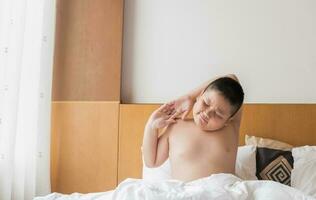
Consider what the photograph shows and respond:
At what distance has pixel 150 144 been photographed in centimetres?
157

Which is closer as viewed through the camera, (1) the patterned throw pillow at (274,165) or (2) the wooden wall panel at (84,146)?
(1) the patterned throw pillow at (274,165)

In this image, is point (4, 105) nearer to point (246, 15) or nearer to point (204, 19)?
point (204, 19)

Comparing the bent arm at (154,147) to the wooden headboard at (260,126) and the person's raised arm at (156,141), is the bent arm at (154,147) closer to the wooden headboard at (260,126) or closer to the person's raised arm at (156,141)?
the person's raised arm at (156,141)

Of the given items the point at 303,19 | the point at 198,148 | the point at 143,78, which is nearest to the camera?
the point at 198,148

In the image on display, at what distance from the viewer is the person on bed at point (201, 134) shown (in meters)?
1.47

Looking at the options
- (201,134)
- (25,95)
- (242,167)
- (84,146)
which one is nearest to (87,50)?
(25,95)

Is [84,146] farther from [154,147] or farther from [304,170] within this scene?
[304,170]

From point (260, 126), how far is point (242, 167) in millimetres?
278

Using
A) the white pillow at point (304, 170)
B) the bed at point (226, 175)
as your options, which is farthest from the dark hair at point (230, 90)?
the white pillow at point (304, 170)

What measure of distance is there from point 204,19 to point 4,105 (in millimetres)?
1131

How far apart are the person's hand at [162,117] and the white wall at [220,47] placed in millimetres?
478

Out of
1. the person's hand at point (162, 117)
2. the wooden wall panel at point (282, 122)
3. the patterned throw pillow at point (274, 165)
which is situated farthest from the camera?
the wooden wall panel at point (282, 122)

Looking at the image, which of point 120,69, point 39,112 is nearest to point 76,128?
point 39,112

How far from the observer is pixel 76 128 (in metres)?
2.22
